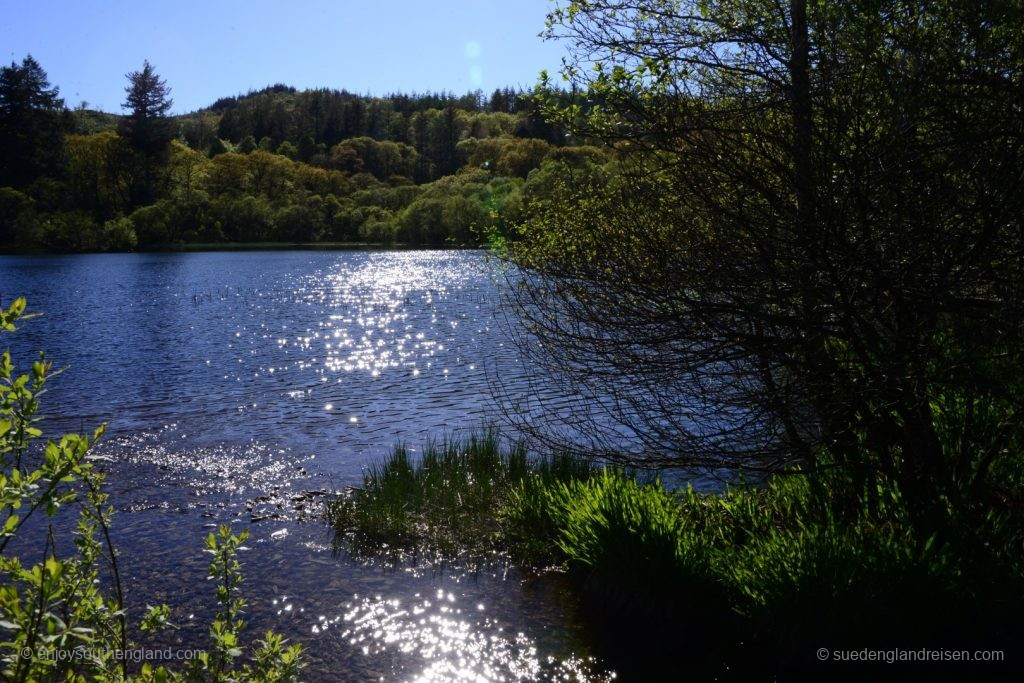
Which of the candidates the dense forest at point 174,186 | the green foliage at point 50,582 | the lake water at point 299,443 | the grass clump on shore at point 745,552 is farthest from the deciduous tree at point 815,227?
the dense forest at point 174,186

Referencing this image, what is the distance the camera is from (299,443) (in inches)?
563

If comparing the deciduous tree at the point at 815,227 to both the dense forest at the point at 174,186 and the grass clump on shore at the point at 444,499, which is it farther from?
the dense forest at the point at 174,186

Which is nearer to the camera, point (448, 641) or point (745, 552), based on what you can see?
point (745, 552)

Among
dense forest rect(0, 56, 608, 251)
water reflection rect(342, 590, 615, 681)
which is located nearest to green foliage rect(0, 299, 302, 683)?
water reflection rect(342, 590, 615, 681)

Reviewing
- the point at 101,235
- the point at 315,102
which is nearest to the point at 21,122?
the point at 101,235

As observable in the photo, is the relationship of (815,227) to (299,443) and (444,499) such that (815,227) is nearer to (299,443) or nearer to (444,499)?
(444,499)

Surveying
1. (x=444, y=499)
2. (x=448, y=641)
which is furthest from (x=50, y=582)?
(x=444, y=499)

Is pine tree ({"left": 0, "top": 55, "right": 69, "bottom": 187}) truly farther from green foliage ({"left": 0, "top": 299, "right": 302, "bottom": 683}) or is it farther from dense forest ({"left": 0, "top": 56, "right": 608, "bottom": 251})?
green foliage ({"left": 0, "top": 299, "right": 302, "bottom": 683})

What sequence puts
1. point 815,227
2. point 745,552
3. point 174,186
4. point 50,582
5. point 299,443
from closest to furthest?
point 50,582 < point 815,227 < point 745,552 < point 299,443 < point 174,186

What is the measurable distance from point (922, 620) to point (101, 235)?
4194 inches

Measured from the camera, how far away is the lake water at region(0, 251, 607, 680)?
288 inches

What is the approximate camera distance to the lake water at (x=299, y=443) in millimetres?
7316

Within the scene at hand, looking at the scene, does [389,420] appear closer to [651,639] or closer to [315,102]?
[651,639]

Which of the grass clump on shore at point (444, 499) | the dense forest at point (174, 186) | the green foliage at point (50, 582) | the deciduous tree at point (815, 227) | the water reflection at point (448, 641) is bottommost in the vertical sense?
the water reflection at point (448, 641)
